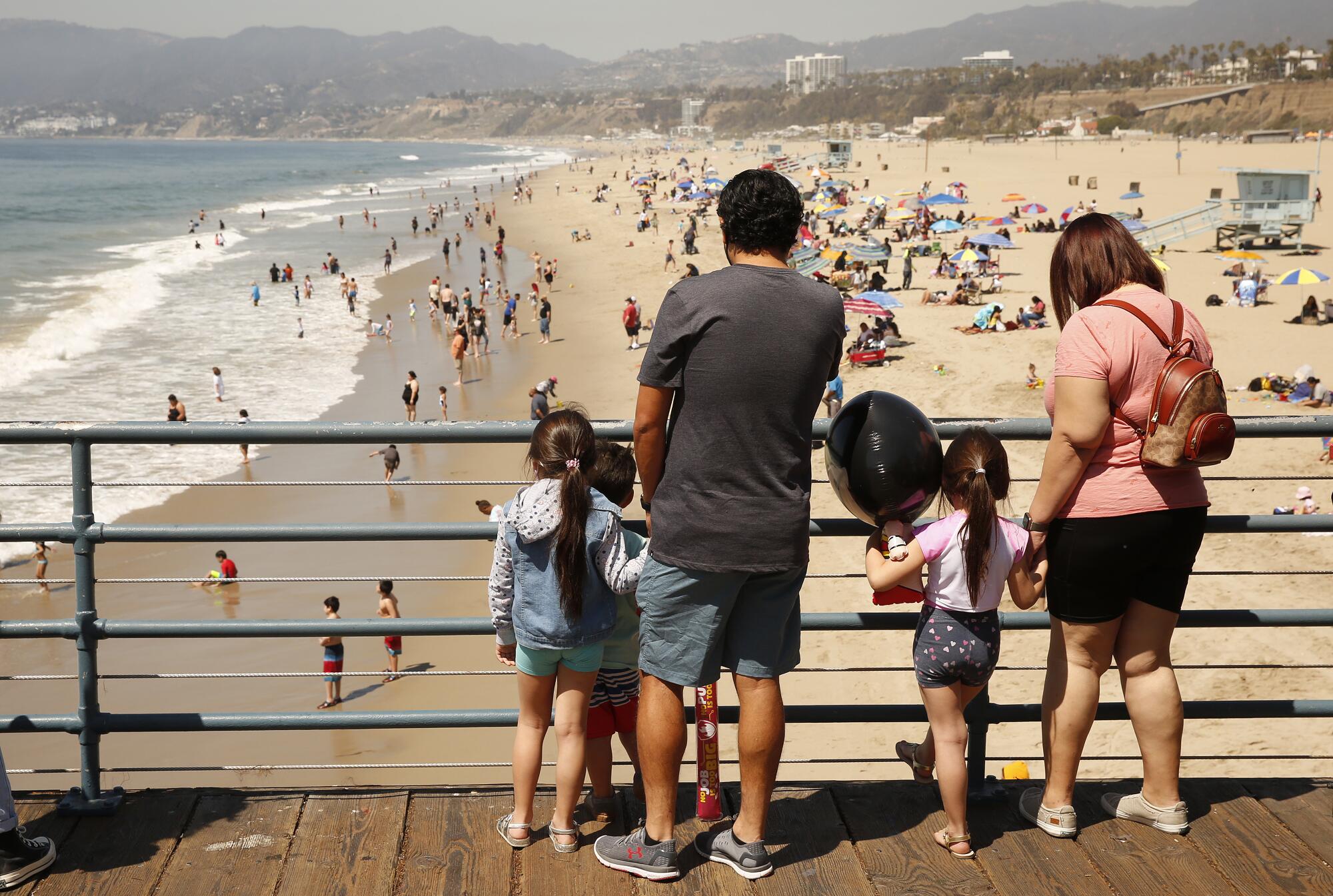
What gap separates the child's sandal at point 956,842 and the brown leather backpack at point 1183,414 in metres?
1.15

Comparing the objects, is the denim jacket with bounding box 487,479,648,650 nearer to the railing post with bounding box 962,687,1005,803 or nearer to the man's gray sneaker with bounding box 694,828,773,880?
the man's gray sneaker with bounding box 694,828,773,880

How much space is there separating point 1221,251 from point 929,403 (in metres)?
18.8

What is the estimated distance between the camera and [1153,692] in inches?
125

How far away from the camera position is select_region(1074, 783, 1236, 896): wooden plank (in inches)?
118

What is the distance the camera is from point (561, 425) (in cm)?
300

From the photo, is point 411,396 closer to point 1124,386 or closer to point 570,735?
point 570,735

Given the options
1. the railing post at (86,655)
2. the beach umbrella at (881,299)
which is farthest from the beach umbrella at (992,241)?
the railing post at (86,655)

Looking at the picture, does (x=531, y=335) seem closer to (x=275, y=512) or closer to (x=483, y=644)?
(x=275, y=512)

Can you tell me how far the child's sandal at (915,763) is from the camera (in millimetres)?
3396

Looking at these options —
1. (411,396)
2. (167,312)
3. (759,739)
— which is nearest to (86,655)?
(759,739)

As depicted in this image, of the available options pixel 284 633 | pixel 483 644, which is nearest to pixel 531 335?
pixel 483 644

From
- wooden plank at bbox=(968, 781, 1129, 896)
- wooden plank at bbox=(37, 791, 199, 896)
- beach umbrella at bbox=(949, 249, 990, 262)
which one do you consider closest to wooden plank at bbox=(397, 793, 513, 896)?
wooden plank at bbox=(37, 791, 199, 896)

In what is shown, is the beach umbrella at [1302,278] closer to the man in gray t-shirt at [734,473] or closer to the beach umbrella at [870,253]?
the beach umbrella at [870,253]

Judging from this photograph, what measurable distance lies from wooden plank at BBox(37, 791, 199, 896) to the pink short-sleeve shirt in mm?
2660
